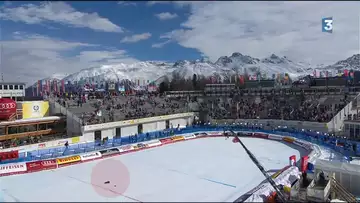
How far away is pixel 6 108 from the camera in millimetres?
25953

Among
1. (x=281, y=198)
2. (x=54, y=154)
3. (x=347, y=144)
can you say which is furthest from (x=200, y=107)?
(x=281, y=198)

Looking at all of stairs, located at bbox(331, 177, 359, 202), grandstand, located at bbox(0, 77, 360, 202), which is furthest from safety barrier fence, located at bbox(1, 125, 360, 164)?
stairs, located at bbox(331, 177, 359, 202)

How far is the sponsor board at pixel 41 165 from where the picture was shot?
63.8ft

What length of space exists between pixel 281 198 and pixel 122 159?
13.1m

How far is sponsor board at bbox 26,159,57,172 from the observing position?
63.8 feet

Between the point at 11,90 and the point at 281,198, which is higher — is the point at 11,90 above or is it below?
above

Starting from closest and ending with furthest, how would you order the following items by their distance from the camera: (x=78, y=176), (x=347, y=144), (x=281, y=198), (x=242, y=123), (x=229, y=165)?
(x=281, y=198) → (x=78, y=176) → (x=229, y=165) → (x=347, y=144) → (x=242, y=123)

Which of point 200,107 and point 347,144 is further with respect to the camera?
point 200,107

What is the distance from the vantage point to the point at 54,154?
22.4 meters

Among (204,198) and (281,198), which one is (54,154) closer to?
(204,198)

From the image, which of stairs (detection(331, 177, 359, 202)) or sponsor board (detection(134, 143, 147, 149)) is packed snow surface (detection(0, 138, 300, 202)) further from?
stairs (detection(331, 177, 359, 202))

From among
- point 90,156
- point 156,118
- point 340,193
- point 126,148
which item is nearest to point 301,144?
point 340,193

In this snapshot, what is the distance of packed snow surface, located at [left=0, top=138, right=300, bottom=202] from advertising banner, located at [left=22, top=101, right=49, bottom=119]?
1228 cm

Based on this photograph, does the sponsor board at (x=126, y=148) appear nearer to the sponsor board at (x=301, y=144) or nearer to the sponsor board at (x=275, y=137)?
the sponsor board at (x=275, y=137)
